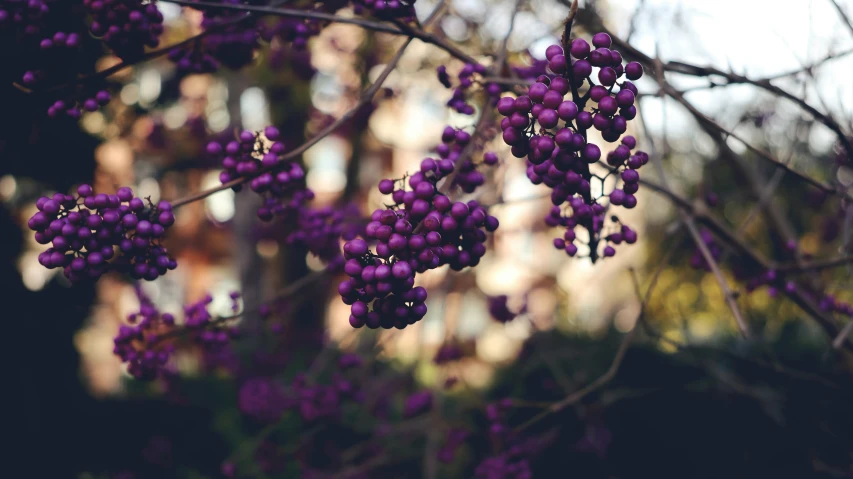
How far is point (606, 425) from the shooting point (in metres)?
3.80

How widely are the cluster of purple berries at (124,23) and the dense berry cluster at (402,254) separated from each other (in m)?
1.12

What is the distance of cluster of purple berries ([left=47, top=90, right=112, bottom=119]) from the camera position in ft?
5.59

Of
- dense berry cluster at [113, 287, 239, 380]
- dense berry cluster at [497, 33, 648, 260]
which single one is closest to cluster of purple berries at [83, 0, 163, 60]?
dense berry cluster at [113, 287, 239, 380]

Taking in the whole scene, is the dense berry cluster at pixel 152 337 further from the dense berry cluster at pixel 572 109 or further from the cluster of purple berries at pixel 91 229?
the dense berry cluster at pixel 572 109

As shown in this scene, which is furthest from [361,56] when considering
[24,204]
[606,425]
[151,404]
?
[606,425]

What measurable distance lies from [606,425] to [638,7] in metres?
2.80

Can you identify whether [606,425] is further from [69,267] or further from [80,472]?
[80,472]

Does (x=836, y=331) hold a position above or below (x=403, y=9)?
below

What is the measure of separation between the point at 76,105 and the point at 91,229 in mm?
688

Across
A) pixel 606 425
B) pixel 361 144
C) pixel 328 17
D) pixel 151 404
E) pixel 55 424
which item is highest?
pixel 328 17

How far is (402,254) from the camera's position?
117 cm

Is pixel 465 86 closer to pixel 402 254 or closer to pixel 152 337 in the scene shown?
pixel 402 254

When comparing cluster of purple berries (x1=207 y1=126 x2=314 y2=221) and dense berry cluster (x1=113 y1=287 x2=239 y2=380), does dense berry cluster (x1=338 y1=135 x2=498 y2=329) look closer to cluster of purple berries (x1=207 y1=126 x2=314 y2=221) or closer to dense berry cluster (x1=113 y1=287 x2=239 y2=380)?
cluster of purple berries (x1=207 y1=126 x2=314 y2=221)

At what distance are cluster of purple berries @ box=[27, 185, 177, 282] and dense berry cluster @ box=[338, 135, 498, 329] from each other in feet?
1.96
